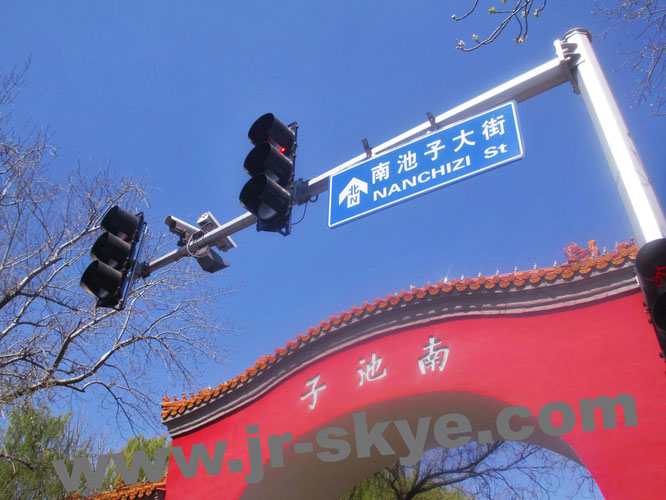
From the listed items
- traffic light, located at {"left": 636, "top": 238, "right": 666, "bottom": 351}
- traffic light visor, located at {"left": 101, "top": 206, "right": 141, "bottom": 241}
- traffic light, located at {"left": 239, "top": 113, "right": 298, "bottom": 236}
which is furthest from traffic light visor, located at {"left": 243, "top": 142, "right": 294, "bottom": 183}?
traffic light, located at {"left": 636, "top": 238, "right": 666, "bottom": 351}

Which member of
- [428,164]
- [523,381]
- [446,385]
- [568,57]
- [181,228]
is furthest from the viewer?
[446,385]

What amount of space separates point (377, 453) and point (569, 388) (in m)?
3.38

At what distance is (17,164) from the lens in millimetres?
6656

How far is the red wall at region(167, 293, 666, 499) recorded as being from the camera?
4.60 meters

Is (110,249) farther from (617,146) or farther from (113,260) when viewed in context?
(617,146)

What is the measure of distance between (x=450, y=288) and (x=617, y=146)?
13.5 feet

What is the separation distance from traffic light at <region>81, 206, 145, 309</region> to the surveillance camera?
323mm

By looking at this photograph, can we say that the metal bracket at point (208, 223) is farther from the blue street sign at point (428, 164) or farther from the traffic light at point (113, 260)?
the blue street sign at point (428, 164)

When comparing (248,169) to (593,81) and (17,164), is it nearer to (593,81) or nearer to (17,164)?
(593,81)

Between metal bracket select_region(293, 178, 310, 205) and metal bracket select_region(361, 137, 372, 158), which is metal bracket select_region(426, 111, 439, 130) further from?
metal bracket select_region(293, 178, 310, 205)

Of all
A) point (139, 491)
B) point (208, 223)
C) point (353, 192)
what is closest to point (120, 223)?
point (208, 223)

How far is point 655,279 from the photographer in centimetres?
148

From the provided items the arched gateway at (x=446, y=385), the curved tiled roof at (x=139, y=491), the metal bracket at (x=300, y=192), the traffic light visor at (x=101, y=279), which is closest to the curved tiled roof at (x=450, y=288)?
the arched gateway at (x=446, y=385)

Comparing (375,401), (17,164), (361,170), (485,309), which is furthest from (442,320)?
(17,164)
